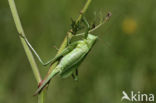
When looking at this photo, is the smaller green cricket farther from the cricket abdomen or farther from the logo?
the logo

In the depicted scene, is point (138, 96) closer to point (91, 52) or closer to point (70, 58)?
point (91, 52)

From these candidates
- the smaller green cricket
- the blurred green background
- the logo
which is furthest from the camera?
the blurred green background

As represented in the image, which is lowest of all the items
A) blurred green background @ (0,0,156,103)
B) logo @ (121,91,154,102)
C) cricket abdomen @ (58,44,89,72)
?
logo @ (121,91,154,102)

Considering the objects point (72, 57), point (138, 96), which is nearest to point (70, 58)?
point (72, 57)

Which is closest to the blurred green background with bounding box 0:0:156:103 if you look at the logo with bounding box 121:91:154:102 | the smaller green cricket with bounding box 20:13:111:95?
the logo with bounding box 121:91:154:102

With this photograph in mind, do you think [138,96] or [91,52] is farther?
[91,52]

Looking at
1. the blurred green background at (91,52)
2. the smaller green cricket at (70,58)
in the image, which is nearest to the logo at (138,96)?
the blurred green background at (91,52)

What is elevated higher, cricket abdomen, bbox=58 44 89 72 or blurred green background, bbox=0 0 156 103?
cricket abdomen, bbox=58 44 89 72

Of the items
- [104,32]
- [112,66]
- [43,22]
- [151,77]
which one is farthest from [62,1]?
[151,77]
